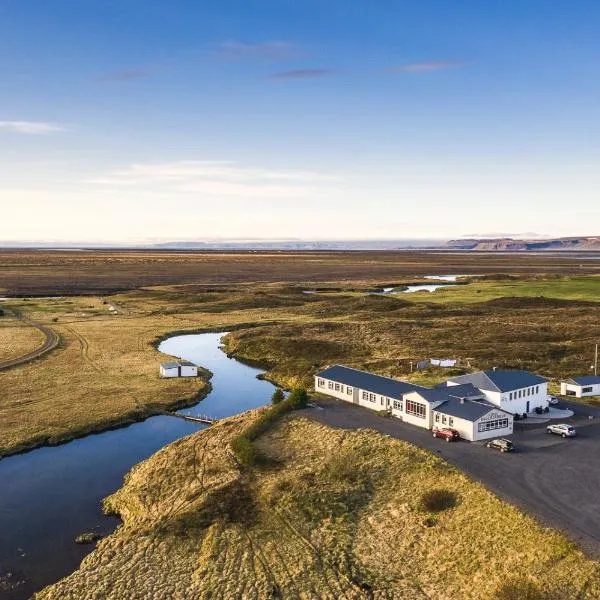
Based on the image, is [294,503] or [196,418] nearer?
[294,503]

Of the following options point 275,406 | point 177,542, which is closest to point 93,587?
point 177,542

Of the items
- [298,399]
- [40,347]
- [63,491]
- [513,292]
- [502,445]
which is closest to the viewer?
[63,491]

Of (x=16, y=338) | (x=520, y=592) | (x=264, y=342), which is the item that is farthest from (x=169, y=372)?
(x=520, y=592)

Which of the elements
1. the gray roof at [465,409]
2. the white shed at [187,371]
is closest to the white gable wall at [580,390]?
the gray roof at [465,409]

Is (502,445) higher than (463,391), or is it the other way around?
(463,391)

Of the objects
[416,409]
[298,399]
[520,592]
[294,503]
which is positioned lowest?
[294,503]

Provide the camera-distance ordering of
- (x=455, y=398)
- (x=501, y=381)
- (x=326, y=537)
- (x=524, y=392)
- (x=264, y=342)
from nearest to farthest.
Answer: (x=326, y=537)
(x=455, y=398)
(x=524, y=392)
(x=501, y=381)
(x=264, y=342)

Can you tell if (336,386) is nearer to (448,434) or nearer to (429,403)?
(429,403)
